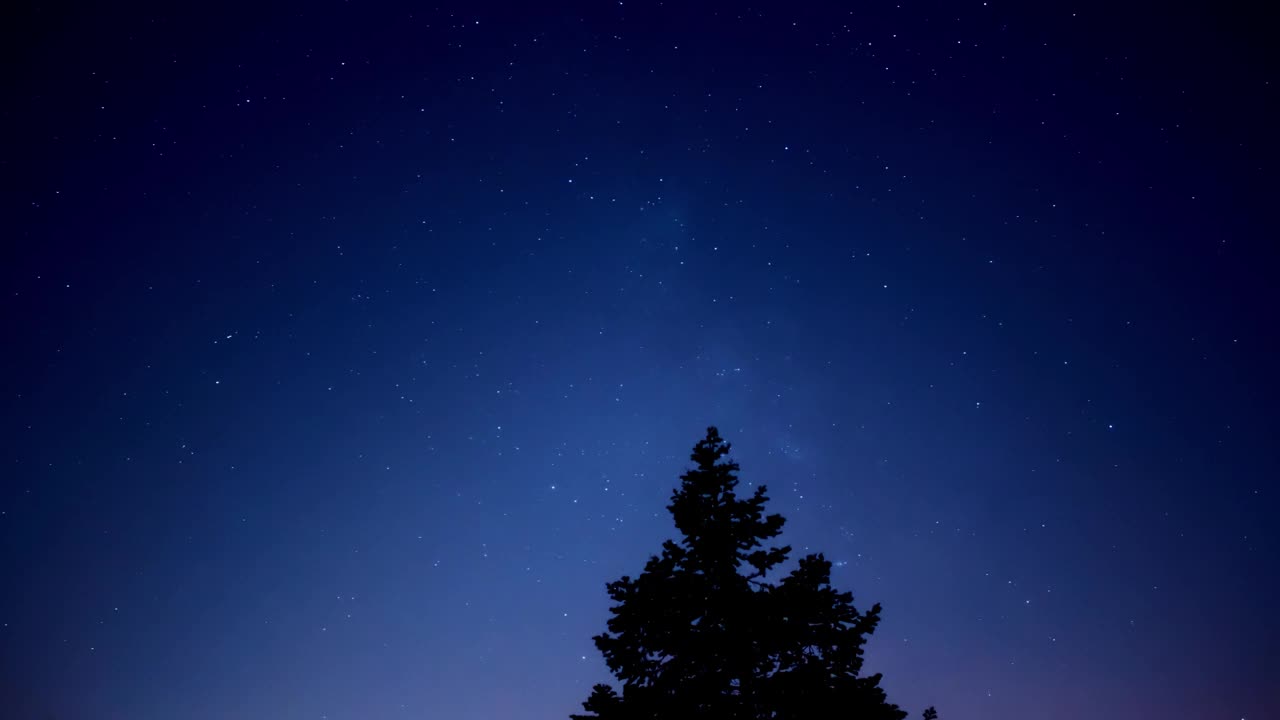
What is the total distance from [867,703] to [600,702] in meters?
2.99

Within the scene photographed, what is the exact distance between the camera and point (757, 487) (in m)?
8.39

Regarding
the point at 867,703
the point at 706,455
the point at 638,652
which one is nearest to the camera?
the point at 867,703

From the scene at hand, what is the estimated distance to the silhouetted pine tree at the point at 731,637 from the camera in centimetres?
754

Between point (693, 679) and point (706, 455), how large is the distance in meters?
2.61

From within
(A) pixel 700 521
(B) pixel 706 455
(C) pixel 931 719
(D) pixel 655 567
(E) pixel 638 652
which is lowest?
(C) pixel 931 719

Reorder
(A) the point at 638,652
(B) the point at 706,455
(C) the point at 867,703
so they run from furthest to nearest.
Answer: (B) the point at 706,455
(A) the point at 638,652
(C) the point at 867,703

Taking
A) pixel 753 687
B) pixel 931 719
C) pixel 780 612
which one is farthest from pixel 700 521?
pixel 931 719

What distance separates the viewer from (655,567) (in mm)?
8141

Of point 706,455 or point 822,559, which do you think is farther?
point 706,455

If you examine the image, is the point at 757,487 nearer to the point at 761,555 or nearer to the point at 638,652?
the point at 761,555

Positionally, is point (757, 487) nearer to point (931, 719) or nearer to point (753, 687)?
point (753, 687)

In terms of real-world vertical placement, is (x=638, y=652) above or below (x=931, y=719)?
above

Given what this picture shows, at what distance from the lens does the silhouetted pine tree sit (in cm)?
754

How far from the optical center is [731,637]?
7773 millimetres
